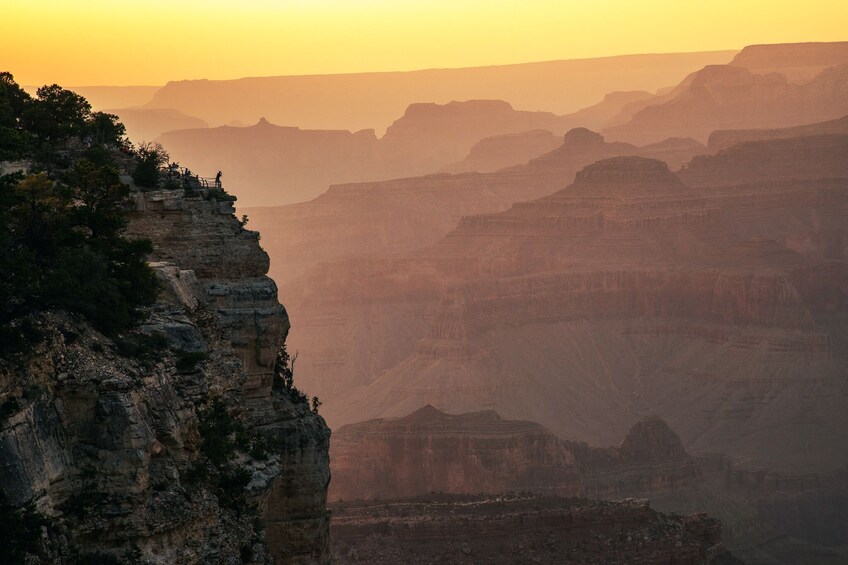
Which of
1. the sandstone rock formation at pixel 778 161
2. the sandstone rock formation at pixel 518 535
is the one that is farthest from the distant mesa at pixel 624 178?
the sandstone rock formation at pixel 518 535

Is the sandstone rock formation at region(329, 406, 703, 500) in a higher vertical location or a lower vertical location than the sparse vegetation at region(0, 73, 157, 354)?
higher

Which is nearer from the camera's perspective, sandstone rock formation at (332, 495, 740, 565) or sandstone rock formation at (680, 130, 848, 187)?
sandstone rock formation at (332, 495, 740, 565)

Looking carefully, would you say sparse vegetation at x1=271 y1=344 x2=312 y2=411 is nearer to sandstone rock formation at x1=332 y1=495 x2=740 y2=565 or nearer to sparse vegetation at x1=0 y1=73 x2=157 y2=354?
sparse vegetation at x1=0 y1=73 x2=157 y2=354

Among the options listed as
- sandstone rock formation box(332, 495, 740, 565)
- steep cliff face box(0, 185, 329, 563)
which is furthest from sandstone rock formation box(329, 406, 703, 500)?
steep cliff face box(0, 185, 329, 563)

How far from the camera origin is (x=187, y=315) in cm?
2772

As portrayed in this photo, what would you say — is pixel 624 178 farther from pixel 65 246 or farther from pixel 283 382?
pixel 65 246

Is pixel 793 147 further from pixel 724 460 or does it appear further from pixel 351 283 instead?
pixel 724 460

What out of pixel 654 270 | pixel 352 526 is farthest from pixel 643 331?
pixel 352 526

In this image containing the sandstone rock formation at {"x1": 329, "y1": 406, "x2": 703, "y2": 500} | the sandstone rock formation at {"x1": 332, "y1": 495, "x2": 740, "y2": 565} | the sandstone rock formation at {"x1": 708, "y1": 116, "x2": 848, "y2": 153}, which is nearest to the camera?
the sandstone rock formation at {"x1": 332, "y1": 495, "x2": 740, "y2": 565}

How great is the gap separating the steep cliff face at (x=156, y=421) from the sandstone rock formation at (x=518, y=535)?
118 ft

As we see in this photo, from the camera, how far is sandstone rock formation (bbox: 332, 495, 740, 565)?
226ft

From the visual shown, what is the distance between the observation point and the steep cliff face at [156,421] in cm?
2097

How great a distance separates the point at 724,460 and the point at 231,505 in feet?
313

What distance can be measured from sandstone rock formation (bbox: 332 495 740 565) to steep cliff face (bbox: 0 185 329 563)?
118 ft
